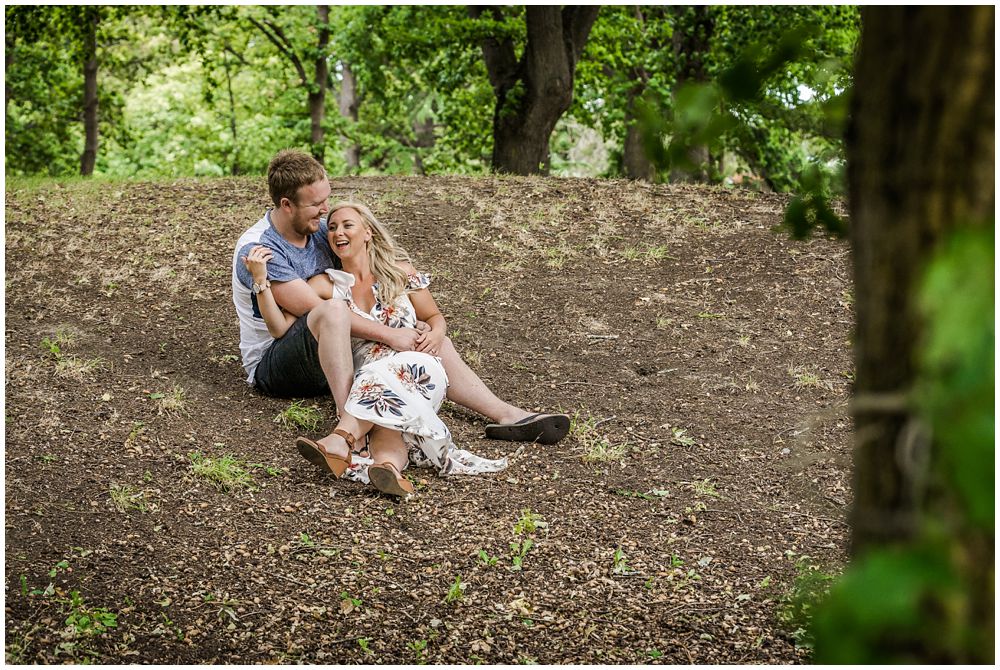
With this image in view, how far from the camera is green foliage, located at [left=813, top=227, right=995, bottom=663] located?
2.27ft

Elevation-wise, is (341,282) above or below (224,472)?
above

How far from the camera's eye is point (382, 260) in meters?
4.30

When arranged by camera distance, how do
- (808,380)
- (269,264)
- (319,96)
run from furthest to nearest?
(319,96)
(808,380)
(269,264)

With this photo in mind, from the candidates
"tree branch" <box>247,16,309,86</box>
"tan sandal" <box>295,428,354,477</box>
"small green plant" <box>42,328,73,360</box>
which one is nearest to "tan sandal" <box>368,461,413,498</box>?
"tan sandal" <box>295,428,354,477</box>

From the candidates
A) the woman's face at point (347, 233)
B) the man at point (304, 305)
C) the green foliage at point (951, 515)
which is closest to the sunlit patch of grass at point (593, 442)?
the man at point (304, 305)

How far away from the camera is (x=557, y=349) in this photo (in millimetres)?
5465

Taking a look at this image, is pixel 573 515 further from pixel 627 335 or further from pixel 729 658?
pixel 627 335

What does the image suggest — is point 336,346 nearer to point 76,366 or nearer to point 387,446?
point 387,446

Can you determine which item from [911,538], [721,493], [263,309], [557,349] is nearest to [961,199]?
[911,538]

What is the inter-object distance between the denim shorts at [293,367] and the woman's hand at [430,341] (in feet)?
1.53

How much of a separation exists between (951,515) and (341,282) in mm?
3650

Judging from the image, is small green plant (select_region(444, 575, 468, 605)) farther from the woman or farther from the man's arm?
the man's arm

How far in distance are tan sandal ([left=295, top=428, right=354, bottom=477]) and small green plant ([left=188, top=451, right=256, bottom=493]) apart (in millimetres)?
262

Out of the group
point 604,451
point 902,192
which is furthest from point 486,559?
point 902,192
